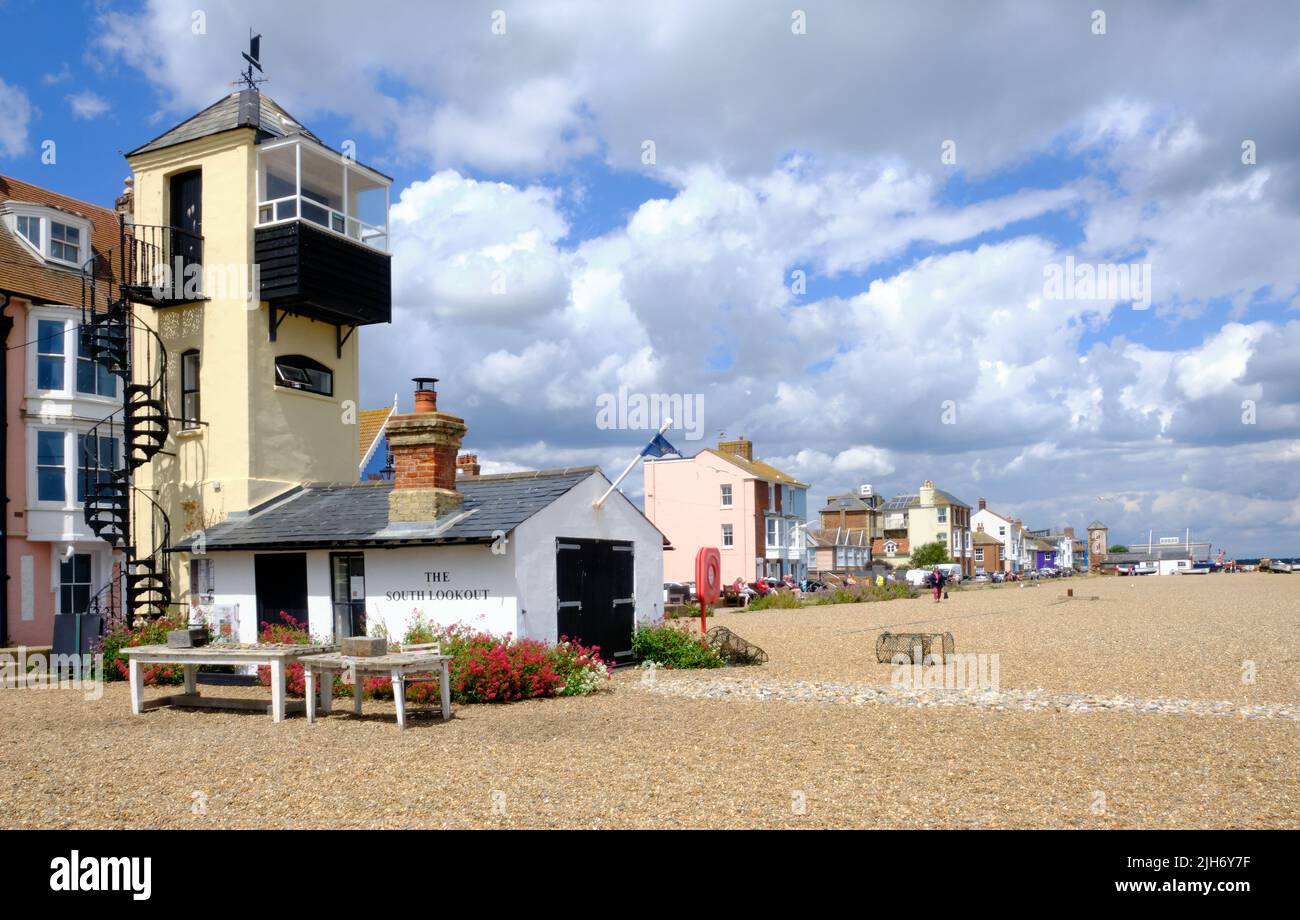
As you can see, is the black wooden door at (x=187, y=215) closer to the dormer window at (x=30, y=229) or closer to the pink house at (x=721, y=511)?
the dormer window at (x=30, y=229)

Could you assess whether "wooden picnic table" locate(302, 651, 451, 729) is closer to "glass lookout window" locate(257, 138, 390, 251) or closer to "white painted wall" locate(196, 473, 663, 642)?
"white painted wall" locate(196, 473, 663, 642)

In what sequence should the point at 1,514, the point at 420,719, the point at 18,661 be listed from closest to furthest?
the point at 420,719 → the point at 18,661 → the point at 1,514

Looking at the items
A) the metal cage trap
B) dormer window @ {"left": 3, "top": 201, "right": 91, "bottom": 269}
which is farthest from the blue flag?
dormer window @ {"left": 3, "top": 201, "right": 91, "bottom": 269}

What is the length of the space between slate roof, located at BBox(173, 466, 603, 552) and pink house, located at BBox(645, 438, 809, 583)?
1653 inches

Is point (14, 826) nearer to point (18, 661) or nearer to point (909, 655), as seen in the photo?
point (18, 661)

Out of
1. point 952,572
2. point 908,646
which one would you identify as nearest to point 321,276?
point 908,646

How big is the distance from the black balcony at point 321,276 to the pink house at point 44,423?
5227 millimetres

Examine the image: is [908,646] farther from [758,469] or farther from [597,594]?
[758,469]

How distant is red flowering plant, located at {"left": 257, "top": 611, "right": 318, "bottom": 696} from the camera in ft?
46.6

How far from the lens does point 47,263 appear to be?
23.6 meters

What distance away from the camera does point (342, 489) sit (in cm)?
1867

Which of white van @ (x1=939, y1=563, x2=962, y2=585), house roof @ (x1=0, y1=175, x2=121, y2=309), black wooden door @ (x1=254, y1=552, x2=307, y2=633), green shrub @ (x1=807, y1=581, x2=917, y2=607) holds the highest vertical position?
house roof @ (x1=0, y1=175, x2=121, y2=309)
